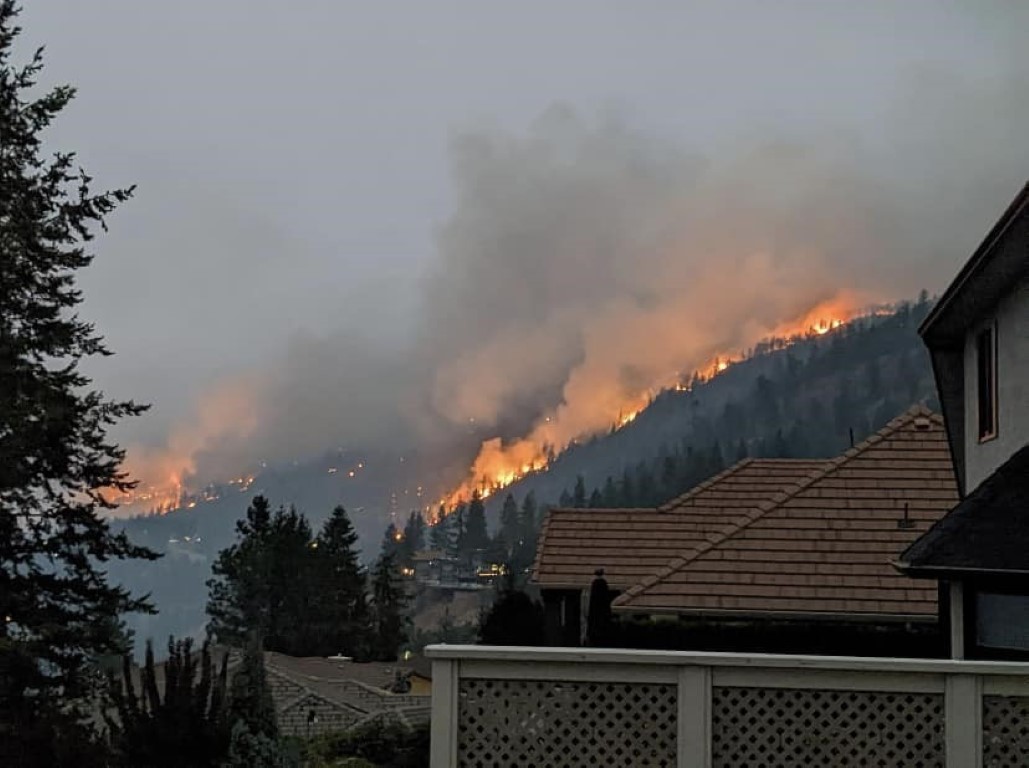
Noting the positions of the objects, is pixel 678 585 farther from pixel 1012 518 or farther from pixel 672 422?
pixel 672 422

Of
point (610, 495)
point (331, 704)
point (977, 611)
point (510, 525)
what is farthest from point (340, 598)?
point (977, 611)

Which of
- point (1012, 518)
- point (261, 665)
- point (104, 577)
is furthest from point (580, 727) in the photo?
point (104, 577)

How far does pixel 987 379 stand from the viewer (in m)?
11.7

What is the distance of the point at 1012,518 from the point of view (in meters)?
9.18

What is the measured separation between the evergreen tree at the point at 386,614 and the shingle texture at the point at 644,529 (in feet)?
131

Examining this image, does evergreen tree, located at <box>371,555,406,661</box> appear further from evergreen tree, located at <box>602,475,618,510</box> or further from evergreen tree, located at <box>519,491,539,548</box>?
evergreen tree, located at <box>602,475,618,510</box>

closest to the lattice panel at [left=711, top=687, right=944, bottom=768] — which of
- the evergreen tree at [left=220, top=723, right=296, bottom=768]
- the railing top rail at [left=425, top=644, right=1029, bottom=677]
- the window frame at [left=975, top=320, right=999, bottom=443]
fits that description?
the railing top rail at [left=425, top=644, right=1029, bottom=677]

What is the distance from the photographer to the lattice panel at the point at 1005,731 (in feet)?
20.9

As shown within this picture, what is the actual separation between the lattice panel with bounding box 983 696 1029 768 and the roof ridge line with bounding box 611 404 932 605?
743 centimetres

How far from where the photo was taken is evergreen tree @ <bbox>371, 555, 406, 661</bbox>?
191 feet

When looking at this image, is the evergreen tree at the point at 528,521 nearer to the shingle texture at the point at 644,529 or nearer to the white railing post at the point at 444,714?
the shingle texture at the point at 644,529

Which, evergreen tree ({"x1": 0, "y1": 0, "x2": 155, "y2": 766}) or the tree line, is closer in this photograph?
evergreen tree ({"x1": 0, "y1": 0, "x2": 155, "y2": 766})

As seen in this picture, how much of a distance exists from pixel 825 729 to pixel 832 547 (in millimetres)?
8042

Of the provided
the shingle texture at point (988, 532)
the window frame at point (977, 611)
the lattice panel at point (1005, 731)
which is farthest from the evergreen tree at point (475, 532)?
the lattice panel at point (1005, 731)
